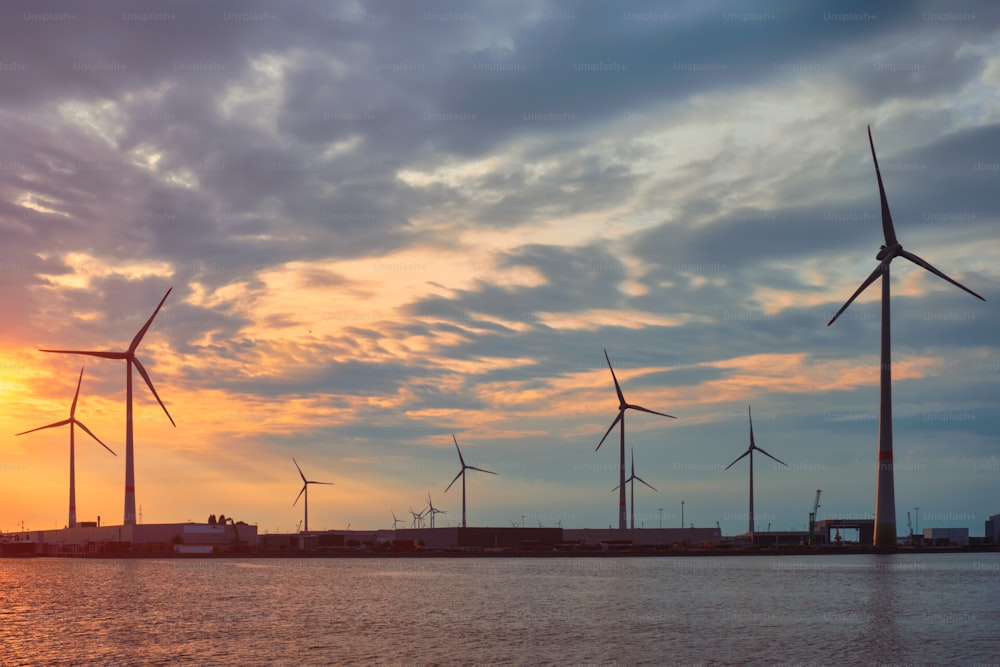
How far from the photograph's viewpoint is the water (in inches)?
2960

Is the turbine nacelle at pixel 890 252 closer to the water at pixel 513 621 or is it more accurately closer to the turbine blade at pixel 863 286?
the turbine blade at pixel 863 286

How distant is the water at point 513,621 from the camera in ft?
247

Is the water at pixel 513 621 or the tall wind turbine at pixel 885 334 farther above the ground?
the tall wind turbine at pixel 885 334

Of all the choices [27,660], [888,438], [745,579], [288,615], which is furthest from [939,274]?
[27,660]

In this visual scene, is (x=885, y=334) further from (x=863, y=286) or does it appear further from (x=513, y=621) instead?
(x=513, y=621)

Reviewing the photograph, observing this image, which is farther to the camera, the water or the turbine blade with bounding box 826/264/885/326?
the turbine blade with bounding box 826/264/885/326

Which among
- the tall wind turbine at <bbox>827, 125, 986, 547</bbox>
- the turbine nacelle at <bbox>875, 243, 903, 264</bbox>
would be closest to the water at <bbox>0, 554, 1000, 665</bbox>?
the tall wind turbine at <bbox>827, 125, 986, 547</bbox>

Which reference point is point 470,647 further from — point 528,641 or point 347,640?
point 347,640

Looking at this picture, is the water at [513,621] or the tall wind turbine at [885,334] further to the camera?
the tall wind turbine at [885,334]

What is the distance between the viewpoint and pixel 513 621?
9819 cm

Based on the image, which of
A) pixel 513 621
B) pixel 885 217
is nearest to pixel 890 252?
pixel 885 217

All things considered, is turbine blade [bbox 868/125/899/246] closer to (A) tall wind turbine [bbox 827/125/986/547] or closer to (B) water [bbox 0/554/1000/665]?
(A) tall wind turbine [bbox 827/125/986/547]

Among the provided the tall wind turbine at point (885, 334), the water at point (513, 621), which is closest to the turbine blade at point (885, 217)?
the tall wind turbine at point (885, 334)

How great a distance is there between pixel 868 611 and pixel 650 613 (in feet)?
71.1
